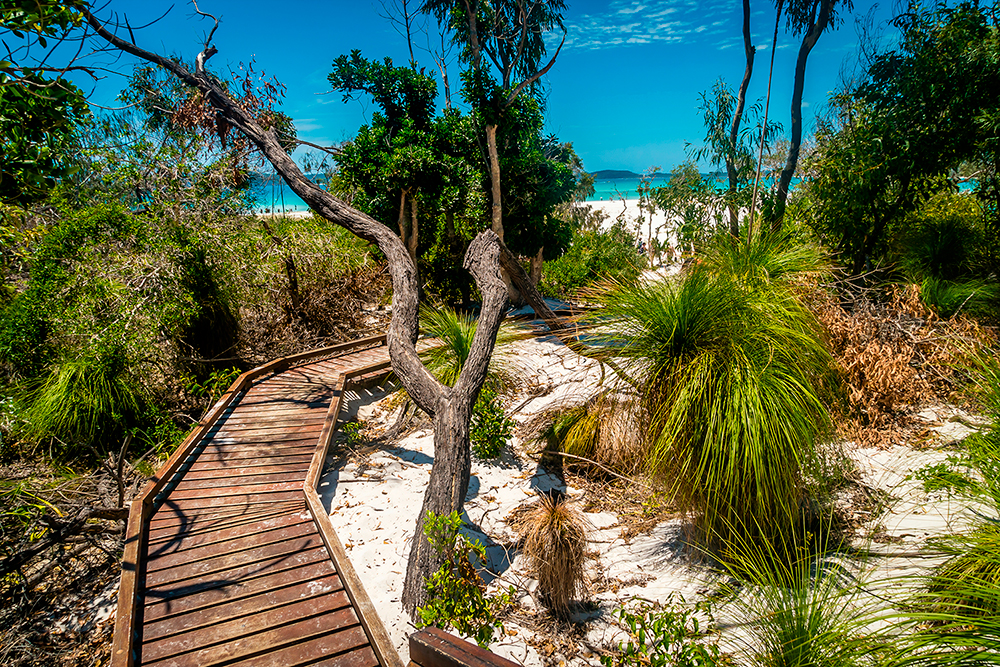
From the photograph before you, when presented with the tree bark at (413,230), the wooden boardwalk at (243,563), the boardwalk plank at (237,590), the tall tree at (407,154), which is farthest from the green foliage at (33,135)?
the tree bark at (413,230)

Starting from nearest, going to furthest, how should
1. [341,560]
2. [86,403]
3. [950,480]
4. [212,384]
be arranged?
[950,480]
[341,560]
[86,403]
[212,384]

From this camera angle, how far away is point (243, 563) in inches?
162

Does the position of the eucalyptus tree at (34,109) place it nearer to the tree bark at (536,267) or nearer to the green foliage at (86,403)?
the green foliage at (86,403)

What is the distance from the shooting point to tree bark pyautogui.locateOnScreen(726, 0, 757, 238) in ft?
32.3

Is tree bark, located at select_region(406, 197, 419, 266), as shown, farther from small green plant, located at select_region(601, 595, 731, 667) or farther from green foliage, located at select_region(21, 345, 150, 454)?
small green plant, located at select_region(601, 595, 731, 667)

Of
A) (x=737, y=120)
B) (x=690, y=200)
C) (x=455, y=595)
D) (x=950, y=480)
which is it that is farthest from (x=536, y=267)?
(x=950, y=480)

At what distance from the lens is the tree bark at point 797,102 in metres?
8.22

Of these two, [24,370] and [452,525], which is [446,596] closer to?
[452,525]

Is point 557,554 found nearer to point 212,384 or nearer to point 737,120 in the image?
point 212,384

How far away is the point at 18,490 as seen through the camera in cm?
402

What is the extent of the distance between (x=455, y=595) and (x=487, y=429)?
8.84 feet

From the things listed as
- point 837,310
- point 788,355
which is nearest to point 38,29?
point 788,355

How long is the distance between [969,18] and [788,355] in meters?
6.68

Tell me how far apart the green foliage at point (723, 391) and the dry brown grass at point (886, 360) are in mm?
1731
